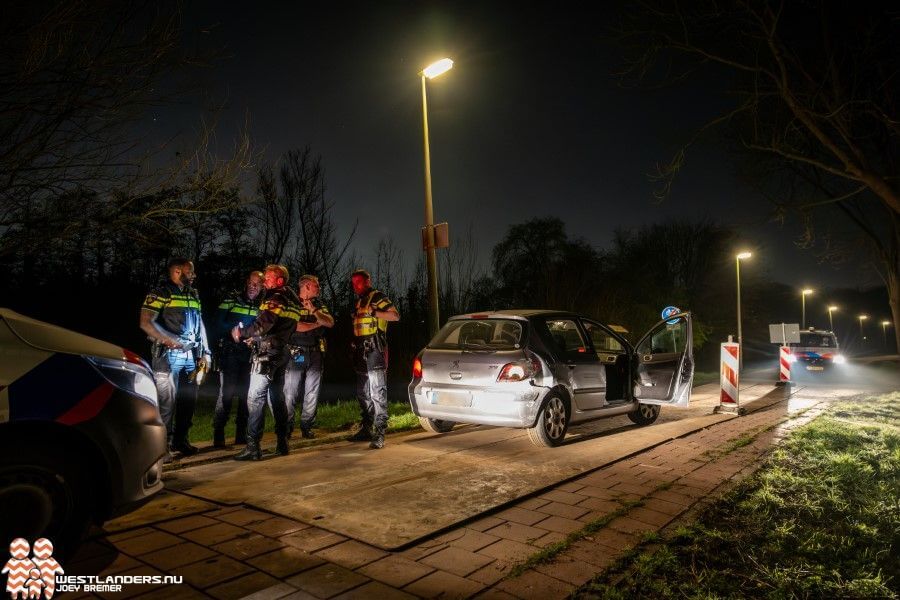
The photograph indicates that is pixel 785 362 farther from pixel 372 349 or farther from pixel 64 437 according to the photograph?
pixel 64 437

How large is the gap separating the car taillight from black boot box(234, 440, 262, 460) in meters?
2.57

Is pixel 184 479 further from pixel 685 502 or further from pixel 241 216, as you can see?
pixel 241 216

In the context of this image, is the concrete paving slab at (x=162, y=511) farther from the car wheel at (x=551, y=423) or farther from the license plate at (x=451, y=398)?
the car wheel at (x=551, y=423)

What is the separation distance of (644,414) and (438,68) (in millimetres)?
6381

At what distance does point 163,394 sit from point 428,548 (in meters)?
3.29

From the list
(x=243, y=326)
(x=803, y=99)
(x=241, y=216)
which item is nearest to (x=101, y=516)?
(x=243, y=326)

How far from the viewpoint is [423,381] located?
22.5 ft

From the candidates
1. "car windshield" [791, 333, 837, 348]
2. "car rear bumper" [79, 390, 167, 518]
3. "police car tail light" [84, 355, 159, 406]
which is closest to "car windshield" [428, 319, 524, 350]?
"police car tail light" [84, 355, 159, 406]

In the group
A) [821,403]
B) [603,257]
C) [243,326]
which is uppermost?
[603,257]

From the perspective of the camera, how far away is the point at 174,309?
5.66 meters

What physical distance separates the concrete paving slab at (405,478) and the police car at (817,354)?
20.5m

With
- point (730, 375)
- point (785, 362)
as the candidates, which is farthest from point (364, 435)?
point (785, 362)

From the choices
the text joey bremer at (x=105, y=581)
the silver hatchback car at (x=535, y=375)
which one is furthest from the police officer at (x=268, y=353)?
the text joey bremer at (x=105, y=581)

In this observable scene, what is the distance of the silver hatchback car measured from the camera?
6.28 meters
